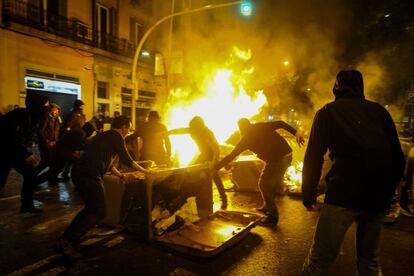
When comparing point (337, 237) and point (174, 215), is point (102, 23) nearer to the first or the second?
point (174, 215)

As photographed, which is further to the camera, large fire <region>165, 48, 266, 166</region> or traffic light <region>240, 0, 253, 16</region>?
large fire <region>165, 48, 266, 166</region>

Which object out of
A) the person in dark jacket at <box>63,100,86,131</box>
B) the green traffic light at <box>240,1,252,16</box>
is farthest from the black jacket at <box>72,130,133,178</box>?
the green traffic light at <box>240,1,252,16</box>

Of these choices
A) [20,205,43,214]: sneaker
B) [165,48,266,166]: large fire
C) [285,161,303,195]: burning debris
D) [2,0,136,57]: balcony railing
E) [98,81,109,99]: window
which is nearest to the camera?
[20,205,43,214]: sneaker

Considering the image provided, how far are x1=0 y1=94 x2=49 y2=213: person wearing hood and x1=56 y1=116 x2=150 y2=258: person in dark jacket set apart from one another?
181 centimetres

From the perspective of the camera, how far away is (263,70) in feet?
62.5

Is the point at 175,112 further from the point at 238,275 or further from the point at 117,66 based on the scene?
the point at 238,275

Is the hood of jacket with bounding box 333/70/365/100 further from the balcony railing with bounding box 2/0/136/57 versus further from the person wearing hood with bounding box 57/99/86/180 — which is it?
the balcony railing with bounding box 2/0/136/57

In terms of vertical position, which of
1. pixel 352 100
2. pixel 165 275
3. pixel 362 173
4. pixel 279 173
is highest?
pixel 352 100

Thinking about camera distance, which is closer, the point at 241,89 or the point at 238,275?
the point at 238,275

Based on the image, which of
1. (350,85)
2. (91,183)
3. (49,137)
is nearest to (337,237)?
(350,85)

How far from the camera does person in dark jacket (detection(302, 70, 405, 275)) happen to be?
2420mm

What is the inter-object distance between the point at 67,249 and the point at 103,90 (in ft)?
57.2

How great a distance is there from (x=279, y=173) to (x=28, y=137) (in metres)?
4.08

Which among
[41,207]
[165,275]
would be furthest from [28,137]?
[165,275]
